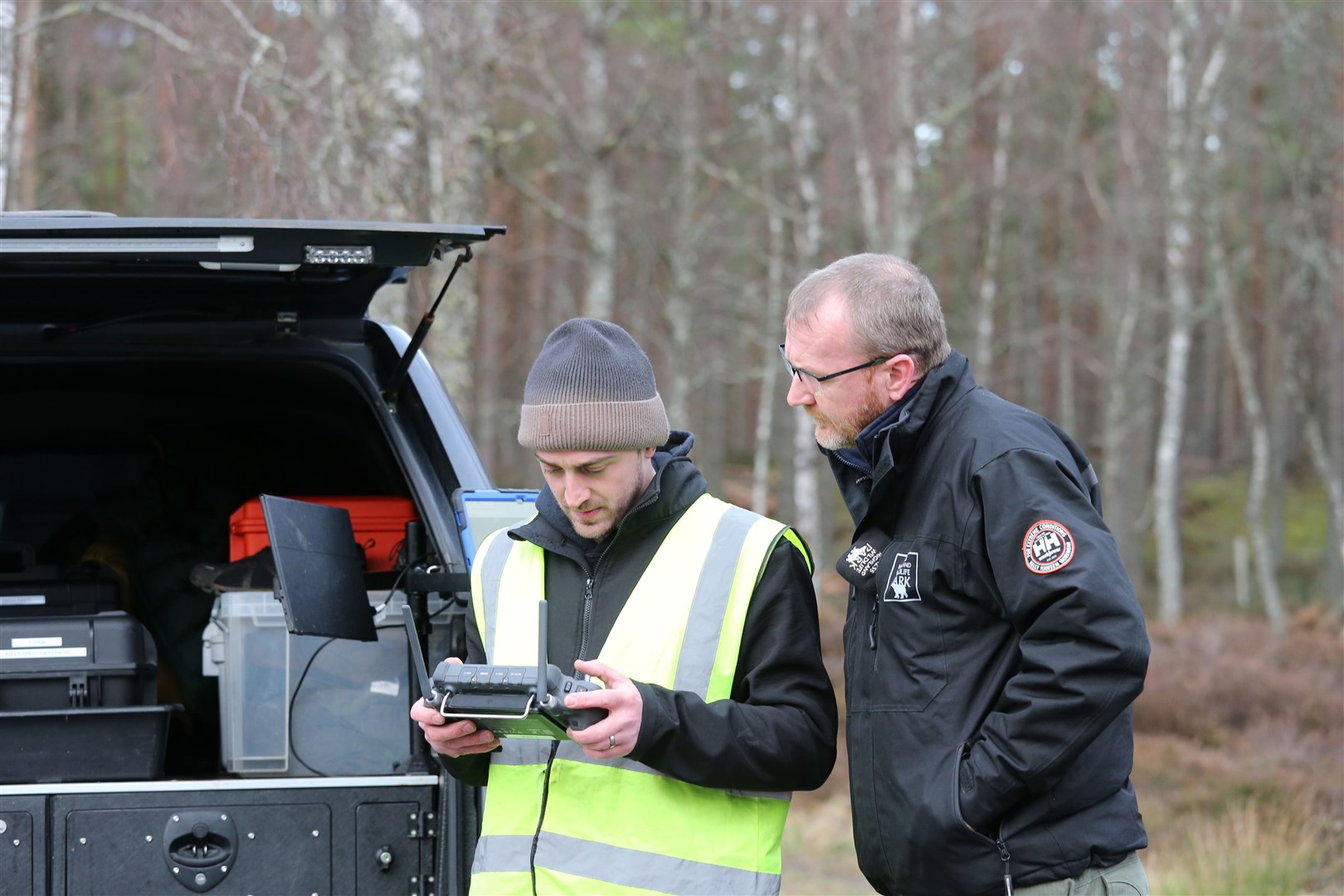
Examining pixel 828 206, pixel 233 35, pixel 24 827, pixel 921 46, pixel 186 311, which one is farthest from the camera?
pixel 828 206

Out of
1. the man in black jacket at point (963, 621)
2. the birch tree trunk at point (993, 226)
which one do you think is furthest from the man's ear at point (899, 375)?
the birch tree trunk at point (993, 226)

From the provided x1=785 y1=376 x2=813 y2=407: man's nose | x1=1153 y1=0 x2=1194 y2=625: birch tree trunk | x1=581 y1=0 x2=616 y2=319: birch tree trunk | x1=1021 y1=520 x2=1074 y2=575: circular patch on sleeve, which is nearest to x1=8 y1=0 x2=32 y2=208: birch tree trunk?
x1=581 y1=0 x2=616 y2=319: birch tree trunk

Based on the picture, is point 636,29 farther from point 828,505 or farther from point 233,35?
point 233,35

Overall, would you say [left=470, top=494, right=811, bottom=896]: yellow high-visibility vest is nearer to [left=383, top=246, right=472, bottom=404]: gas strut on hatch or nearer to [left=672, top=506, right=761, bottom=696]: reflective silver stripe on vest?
[left=672, top=506, right=761, bottom=696]: reflective silver stripe on vest

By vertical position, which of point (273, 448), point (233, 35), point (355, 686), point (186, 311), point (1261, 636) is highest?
point (233, 35)

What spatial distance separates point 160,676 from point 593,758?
2022mm

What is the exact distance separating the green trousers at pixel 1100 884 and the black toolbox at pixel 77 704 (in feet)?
6.41

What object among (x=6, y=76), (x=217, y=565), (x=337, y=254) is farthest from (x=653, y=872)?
(x=6, y=76)

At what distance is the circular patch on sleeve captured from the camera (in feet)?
7.56

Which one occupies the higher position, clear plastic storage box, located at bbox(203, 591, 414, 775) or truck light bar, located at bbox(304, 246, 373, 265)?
truck light bar, located at bbox(304, 246, 373, 265)

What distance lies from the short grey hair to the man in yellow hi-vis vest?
360 millimetres

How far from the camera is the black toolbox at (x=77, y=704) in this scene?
10.3ft

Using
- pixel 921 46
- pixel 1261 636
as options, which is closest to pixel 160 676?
pixel 1261 636

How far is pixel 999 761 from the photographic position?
7.56 ft
